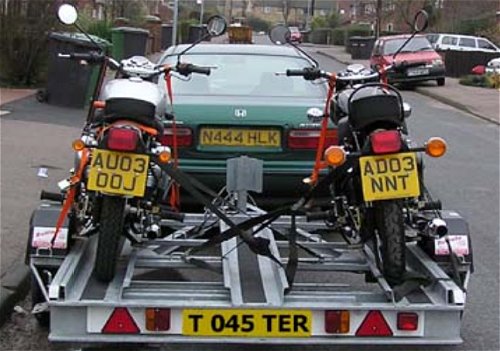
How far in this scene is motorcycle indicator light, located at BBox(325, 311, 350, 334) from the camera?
4359mm

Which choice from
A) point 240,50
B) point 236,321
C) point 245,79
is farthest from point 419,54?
point 236,321

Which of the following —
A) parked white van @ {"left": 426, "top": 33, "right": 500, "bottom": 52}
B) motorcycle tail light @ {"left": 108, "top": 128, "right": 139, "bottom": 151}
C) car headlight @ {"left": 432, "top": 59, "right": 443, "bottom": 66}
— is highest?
motorcycle tail light @ {"left": 108, "top": 128, "right": 139, "bottom": 151}

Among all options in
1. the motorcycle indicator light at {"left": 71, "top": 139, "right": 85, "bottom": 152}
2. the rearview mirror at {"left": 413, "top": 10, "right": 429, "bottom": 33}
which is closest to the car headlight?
the rearview mirror at {"left": 413, "top": 10, "right": 429, "bottom": 33}

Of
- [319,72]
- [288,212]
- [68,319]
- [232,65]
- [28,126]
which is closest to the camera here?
[68,319]

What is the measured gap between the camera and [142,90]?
16.2 feet

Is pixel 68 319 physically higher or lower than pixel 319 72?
lower

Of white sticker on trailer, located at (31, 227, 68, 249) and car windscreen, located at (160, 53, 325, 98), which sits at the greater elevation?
car windscreen, located at (160, 53, 325, 98)

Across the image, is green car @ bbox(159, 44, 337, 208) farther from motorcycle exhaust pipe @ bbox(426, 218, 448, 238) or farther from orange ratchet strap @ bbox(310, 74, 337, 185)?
motorcycle exhaust pipe @ bbox(426, 218, 448, 238)

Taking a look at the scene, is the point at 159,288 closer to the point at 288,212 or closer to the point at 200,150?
the point at 288,212

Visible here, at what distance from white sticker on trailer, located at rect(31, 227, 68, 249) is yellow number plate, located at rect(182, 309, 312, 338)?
3.21 ft

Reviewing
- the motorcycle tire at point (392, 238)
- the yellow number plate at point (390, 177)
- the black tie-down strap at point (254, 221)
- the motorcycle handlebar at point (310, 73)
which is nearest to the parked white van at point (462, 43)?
the motorcycle handlebar at point (310, 73)

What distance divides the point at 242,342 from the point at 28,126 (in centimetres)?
1014

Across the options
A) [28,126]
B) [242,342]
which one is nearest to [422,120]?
[28,126]

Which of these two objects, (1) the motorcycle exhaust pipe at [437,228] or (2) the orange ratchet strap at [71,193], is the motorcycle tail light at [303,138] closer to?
(1) the motorcycle exhaust pipe at [437,228]
